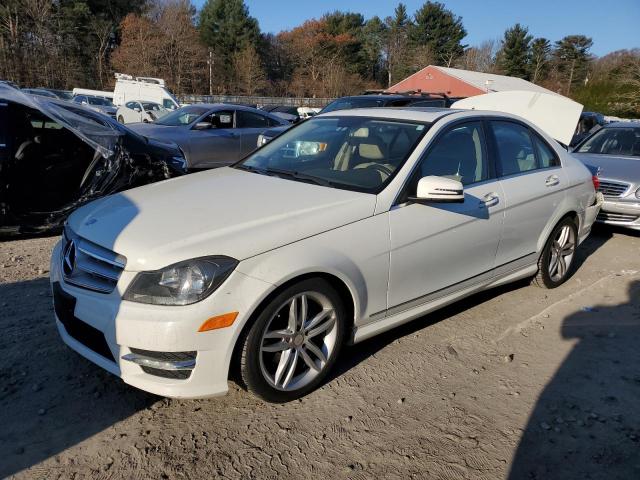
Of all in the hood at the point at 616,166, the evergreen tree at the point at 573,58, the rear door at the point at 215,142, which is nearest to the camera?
the hood at the point at 616,166

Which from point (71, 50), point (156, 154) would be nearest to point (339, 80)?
point (71, 50)

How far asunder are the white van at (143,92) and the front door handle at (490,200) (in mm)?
23698

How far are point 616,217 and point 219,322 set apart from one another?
6283 mm

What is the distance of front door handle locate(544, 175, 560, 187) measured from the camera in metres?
4.57

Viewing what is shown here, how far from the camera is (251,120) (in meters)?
10.9

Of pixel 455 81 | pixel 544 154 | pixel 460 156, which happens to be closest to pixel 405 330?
pixel 460 156

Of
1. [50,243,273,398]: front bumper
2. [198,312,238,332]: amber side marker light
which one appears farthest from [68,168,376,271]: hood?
[198,312,238,332]: amber side marker light

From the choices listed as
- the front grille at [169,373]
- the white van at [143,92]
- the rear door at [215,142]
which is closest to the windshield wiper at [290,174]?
the front grille at [169,373]

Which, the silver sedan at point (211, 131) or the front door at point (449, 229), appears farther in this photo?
the silver sedan at point (211, 131)

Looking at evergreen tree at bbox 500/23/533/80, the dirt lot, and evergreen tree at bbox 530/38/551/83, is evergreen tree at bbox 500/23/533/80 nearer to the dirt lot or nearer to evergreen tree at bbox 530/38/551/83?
evergreen tree at bbox 530/38/551/83

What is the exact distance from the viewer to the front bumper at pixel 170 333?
251 centimetres

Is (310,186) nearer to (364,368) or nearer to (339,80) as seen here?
(364,368)

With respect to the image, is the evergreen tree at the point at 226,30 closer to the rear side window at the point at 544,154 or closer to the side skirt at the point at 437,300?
the rear side window at the point at 544,154

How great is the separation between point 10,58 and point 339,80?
119 feet
